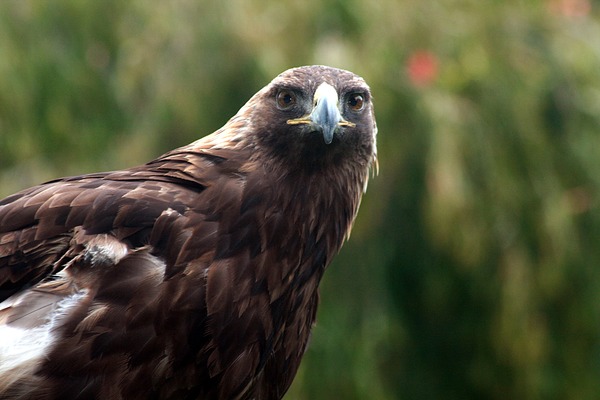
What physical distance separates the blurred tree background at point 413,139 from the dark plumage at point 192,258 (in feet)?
9.76

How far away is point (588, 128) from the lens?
25.0 feet

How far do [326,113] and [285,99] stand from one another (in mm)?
278

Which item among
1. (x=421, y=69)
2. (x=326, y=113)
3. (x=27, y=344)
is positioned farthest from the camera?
(x=421, y=69)

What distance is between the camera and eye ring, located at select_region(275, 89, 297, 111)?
3900 millimetres

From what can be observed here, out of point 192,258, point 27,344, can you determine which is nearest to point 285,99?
point 192,258

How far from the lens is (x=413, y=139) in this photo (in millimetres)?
7141

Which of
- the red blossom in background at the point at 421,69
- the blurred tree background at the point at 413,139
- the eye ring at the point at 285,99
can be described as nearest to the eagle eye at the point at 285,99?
the eye ring at the point at 285,99

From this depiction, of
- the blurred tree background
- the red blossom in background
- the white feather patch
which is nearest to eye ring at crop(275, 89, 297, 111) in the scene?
the white feather patch

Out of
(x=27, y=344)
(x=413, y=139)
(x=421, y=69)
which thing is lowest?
(x=27, y=344)

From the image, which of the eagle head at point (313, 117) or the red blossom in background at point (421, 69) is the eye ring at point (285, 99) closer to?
the eagle head at point (313, 117)

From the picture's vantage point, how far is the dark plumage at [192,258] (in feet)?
11.2

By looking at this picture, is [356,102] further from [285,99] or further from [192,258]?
[192,258]

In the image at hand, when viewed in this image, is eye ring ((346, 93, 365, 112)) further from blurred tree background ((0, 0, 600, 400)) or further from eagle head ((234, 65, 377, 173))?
blurred tree background ((0, 0, 600, 400))

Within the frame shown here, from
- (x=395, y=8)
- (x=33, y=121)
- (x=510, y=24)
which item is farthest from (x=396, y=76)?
(x=33, y=121)
